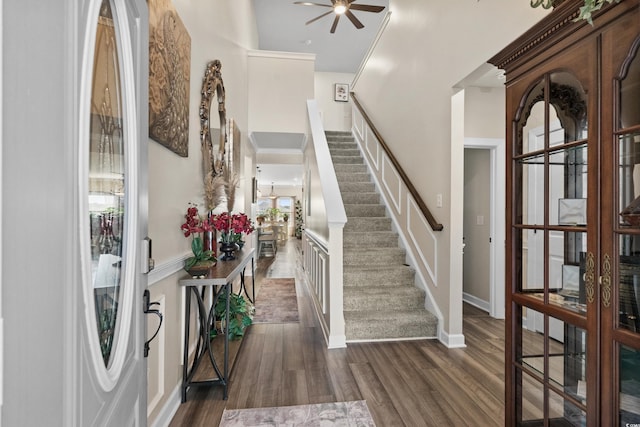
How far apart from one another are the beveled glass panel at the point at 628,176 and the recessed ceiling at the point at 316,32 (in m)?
5.66

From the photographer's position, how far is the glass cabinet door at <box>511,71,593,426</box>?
118 cm

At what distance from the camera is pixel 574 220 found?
122cm

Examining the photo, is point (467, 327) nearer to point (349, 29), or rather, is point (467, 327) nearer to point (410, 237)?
point (410, 237)

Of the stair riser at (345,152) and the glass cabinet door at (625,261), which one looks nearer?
the glass cabinet door at (625,261)

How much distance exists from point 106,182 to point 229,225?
176 centimetres

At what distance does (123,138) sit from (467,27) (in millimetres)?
2892

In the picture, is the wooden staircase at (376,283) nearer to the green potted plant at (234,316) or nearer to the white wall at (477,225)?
the green potted plant at (234,316)

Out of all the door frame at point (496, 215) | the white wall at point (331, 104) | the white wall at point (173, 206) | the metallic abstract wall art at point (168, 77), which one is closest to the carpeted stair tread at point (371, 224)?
the door frame at point (496, 215)

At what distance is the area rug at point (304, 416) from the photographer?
73.3 inches

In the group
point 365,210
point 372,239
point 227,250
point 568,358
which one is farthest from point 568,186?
point 365,210

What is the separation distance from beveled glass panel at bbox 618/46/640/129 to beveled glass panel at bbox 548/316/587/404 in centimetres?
72

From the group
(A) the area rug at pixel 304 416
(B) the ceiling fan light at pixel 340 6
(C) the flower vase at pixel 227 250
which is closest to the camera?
(A) the area rug at pixel 304 416

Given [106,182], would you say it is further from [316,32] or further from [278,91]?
[316,32]

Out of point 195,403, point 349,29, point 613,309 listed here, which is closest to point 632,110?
point 613,309
